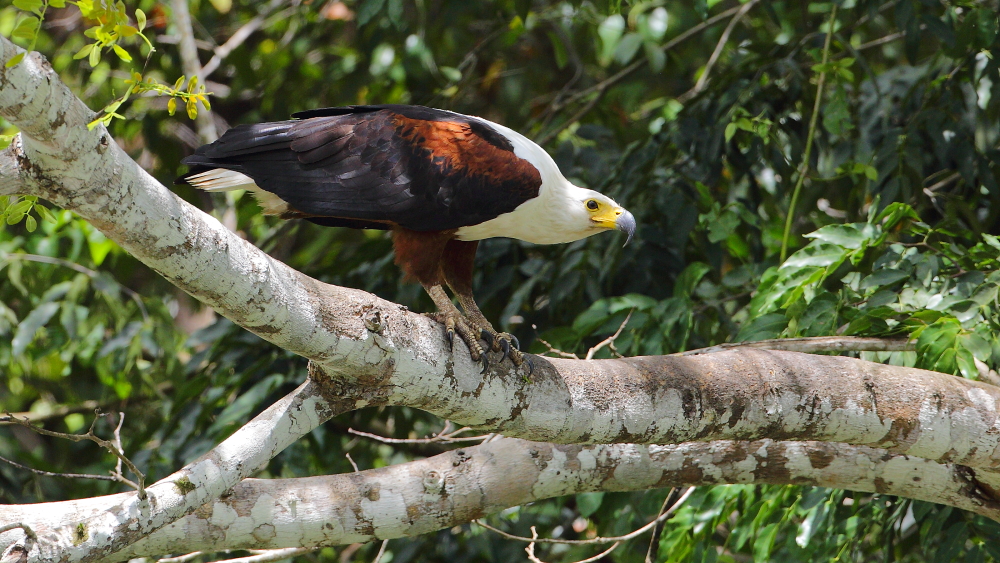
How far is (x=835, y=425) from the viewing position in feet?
8.77

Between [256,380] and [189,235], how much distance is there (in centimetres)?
241

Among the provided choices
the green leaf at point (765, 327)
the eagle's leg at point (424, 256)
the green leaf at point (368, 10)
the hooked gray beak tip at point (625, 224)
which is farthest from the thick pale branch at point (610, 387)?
the green leaf at point (368, 10)

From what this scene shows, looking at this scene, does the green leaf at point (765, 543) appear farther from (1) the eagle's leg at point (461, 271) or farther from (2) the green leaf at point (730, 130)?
(2) the green leaf at point (730, 130)

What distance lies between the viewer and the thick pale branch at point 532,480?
267cm

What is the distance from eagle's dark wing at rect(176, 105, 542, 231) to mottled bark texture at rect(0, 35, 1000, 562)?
2.28 ft

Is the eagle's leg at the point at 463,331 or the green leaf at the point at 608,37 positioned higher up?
the green leaf at the point at 608,37

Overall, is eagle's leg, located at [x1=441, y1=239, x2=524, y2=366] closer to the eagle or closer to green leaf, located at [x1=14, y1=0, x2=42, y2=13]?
the eagle

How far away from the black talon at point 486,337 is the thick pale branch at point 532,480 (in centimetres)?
38

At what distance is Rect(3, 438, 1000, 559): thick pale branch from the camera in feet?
8.75

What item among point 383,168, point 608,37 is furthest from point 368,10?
point 608,37

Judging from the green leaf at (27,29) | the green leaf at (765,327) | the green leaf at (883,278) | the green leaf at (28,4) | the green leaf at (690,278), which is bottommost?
the green leaf at (765,327)

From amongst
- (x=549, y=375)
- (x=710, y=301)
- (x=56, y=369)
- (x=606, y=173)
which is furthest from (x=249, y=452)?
(x=56, y=369)

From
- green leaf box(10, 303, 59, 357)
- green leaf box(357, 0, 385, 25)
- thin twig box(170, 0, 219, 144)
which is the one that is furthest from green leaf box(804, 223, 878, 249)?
thin twig box(170, 0, 219, 144)

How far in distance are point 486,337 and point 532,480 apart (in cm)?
49
